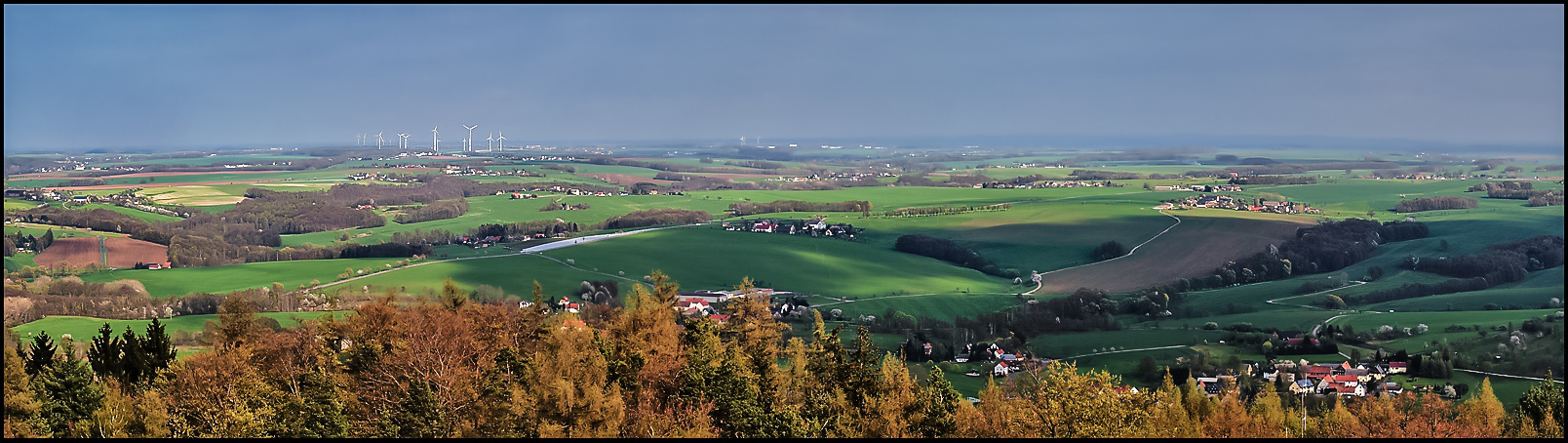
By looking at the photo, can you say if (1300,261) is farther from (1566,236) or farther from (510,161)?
(510,161)

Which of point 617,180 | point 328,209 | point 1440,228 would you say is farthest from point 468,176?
point 1440,228

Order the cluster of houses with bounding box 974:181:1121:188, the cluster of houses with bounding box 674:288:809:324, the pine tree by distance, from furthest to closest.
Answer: the cluster of houses with bounding box 974:181:1121:188, the cluster of houses with bounding box 674:288:809:324, the pine tree

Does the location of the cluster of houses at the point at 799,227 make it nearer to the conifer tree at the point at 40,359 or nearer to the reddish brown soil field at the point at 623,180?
the reddish brown soil field at the point at 623,180

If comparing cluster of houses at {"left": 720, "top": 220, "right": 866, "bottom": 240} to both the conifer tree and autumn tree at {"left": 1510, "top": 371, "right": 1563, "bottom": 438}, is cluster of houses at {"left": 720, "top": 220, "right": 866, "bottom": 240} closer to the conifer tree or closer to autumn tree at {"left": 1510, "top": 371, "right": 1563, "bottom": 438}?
autumn tree at {"left": 1510, "top": 371, "right": 1563, "bottom": 438}

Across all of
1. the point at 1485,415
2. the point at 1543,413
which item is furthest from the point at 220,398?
the point at 1543,413

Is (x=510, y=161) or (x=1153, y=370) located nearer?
(x=1153, y=370)

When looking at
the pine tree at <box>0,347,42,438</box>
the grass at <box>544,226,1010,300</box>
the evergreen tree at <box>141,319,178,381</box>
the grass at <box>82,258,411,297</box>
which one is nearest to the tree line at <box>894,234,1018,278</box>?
the grass at <box>544,226,1010,300</box>
